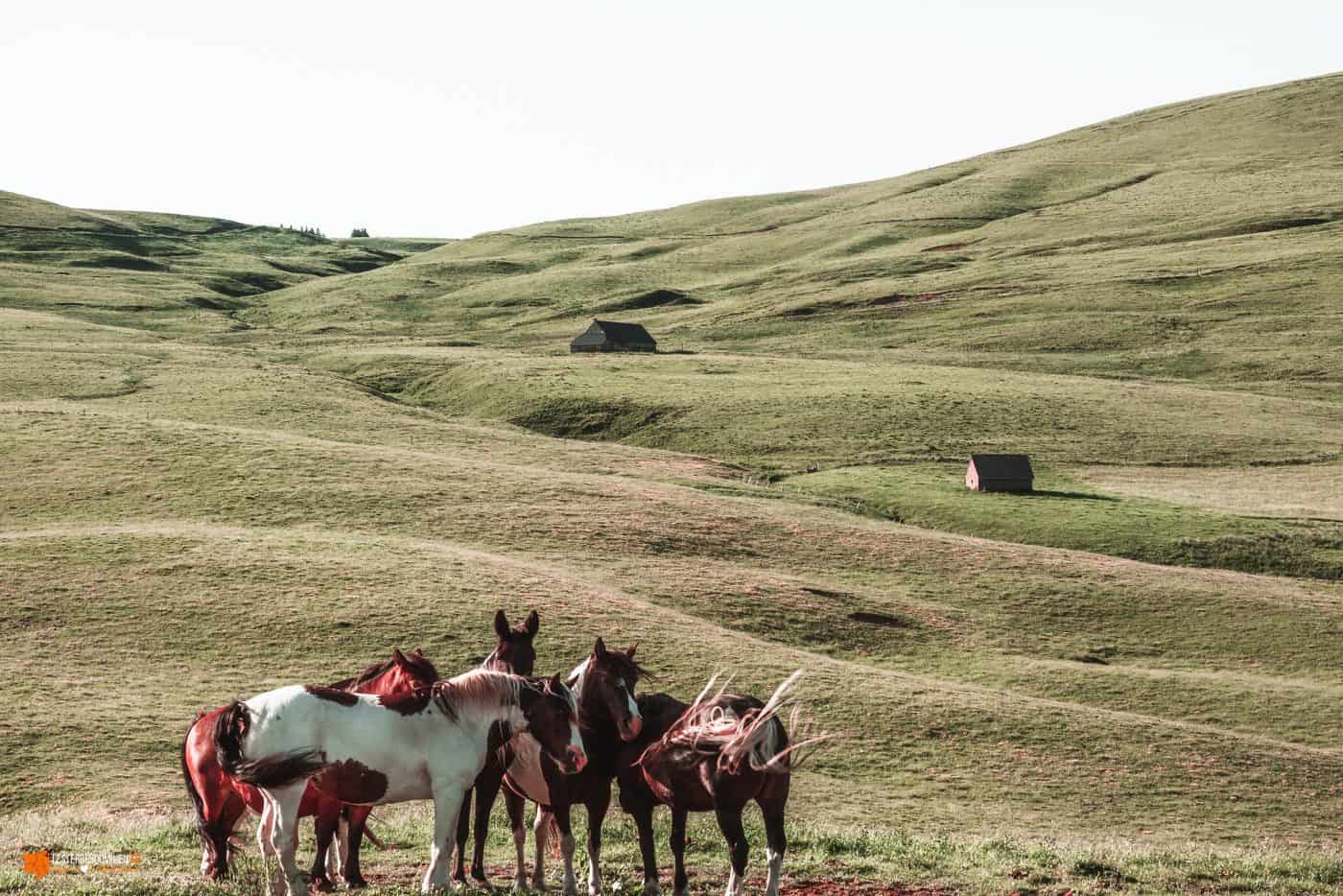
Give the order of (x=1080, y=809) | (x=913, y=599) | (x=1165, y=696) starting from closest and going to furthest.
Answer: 1. (x=1080, y=809)
2. (x=1165, y=696)
3. (x=913, y=599)

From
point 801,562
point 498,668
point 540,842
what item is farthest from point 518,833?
point 801,562

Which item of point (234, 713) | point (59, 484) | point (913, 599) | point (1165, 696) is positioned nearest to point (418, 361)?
point (59, 484)

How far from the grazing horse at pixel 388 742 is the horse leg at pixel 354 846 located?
112cm

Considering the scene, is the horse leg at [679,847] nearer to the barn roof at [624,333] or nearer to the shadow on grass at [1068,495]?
the shadow on grass at [1068,495]

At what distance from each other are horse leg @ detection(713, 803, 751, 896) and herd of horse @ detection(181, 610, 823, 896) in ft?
0.05

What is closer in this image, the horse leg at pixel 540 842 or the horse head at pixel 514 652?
the horse head at pixel 514 652

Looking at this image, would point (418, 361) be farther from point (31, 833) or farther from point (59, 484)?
point (31, 833)

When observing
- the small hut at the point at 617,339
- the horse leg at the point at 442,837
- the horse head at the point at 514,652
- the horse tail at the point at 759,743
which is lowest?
the horse leg at the point at 442,837

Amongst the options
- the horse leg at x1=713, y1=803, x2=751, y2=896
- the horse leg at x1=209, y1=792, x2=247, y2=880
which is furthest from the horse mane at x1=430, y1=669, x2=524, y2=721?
the horse leg at x1=209, y1=792, x2=247, y2=880

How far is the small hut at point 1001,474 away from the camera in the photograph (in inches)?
2522

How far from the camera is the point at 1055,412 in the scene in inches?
3285

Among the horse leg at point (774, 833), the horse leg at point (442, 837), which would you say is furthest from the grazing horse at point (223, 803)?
the horse leg at point (774, 833)

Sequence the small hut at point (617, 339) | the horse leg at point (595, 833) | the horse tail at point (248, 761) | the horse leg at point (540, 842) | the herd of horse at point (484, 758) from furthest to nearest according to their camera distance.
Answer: the small hut at point (617, 339) < the horse leg at point (540, 842) < the horse leg at point (595, 833) < the herd of horse at point (484, 758) < the horse tail at point (248, 761)

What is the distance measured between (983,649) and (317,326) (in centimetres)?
12250
